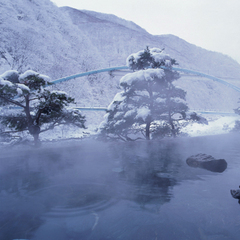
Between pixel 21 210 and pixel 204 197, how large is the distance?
3147 millimetres

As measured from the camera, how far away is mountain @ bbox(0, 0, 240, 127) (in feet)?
148

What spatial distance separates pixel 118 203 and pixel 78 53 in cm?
6412

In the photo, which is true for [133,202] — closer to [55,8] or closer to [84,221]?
[84,221]

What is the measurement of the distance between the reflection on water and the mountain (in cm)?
3337

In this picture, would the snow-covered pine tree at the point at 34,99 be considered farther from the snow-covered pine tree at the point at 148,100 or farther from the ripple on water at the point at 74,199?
the ripple on water at the point at 74,199

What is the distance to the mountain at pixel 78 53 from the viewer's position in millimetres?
45094

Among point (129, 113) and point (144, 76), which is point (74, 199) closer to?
point (129, 113)

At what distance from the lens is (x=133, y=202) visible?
11.3 ft

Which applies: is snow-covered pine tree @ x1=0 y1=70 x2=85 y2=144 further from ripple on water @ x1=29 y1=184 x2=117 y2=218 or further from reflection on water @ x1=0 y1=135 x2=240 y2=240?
ripple on water @ x1=29 y1=184 x2=117 y2=218

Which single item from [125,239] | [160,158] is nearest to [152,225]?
[125,239]

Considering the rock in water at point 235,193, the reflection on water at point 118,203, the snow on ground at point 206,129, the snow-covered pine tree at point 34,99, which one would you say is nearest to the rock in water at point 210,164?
the reflection on water at point 118,203

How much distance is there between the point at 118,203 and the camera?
3426 mm

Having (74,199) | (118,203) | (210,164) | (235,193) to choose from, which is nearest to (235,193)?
(235,193)

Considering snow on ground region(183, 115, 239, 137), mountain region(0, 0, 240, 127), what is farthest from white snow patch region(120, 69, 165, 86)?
mountain region(0, 0, 240, 127)
